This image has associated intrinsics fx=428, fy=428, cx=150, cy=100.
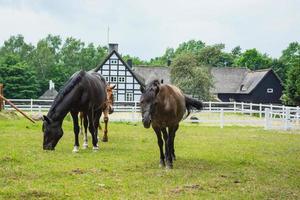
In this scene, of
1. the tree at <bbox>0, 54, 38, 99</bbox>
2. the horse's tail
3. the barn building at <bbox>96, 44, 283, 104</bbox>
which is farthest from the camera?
the tree at <bbox>0, 54, 38, 99</bbox>

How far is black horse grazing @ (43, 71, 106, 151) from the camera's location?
10.4 metres

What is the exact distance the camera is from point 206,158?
10.1 meters

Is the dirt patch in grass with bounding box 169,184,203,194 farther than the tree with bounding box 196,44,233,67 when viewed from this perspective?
No

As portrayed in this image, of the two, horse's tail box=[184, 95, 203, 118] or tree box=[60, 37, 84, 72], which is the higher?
tree box=[60, 37, 84, 72]

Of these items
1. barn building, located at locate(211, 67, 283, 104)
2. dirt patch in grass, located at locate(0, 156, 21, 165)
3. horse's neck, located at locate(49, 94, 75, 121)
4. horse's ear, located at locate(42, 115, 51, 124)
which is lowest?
dirt patch in grass, located at locate(0, 156, 21, 165)

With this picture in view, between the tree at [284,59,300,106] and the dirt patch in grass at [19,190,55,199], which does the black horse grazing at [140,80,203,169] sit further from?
the tree at [284,59,300,106]

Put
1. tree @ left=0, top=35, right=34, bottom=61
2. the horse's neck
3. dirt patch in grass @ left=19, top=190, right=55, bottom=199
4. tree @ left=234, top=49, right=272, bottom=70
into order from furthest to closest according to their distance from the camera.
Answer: tree @ left=234, top=49, right=272, bottom=70
tree @ left=0, top=35, right=34, bottom=61
the horse's neck
dirt patch in grass @ left=19, top=190, right=55, bottom=199

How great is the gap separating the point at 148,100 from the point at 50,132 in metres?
3.42

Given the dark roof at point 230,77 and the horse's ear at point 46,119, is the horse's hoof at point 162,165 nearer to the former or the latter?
the horse's ear at point 46,119

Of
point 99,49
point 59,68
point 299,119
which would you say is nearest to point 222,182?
point 299,119

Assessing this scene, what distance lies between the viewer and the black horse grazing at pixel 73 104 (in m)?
10.4

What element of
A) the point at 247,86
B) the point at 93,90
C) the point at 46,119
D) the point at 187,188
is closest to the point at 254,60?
the point at 247,86

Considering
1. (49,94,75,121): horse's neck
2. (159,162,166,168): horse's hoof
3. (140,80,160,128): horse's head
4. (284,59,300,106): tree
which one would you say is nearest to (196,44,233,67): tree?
(284,59,300,106): tree

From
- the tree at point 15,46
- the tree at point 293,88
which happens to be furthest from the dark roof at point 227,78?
the tree at point 15,46
